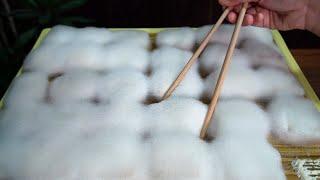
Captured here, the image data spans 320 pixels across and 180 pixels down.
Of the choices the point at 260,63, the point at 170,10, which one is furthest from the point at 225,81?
the point at 170,10

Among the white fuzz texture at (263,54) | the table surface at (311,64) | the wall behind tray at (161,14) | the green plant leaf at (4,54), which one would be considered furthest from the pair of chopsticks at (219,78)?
the green plant leaf at (4,54)

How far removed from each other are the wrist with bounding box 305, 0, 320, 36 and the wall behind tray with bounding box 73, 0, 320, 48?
1.10 m

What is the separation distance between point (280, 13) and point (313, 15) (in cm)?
12

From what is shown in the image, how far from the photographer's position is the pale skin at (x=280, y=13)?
1392mm

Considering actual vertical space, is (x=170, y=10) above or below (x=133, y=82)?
below

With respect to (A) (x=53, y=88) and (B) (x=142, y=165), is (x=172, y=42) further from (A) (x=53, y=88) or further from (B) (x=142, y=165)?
(B) (x=142, y=165)

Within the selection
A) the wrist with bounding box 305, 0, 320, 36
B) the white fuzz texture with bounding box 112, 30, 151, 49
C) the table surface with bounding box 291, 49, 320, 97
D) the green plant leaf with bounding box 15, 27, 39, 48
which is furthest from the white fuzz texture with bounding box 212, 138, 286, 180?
the green plant leaf with bounding box 15, 27, 39, 48

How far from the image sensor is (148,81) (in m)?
1.19

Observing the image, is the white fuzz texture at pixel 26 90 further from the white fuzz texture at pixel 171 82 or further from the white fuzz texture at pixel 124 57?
the white fuzz texture at pixel 171 82

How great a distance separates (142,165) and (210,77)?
17.0 inches

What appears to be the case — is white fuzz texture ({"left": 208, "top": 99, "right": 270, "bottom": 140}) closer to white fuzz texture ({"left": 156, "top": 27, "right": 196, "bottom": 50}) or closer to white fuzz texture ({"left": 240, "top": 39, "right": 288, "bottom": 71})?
white fuzz texture ({"left": 240, "top": 39, "right": 288, "bottom": 71})

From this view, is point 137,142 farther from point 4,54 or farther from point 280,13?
point 4,54

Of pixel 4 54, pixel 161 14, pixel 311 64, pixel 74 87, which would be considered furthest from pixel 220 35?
pixel 4 54

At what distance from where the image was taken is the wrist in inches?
54.7
